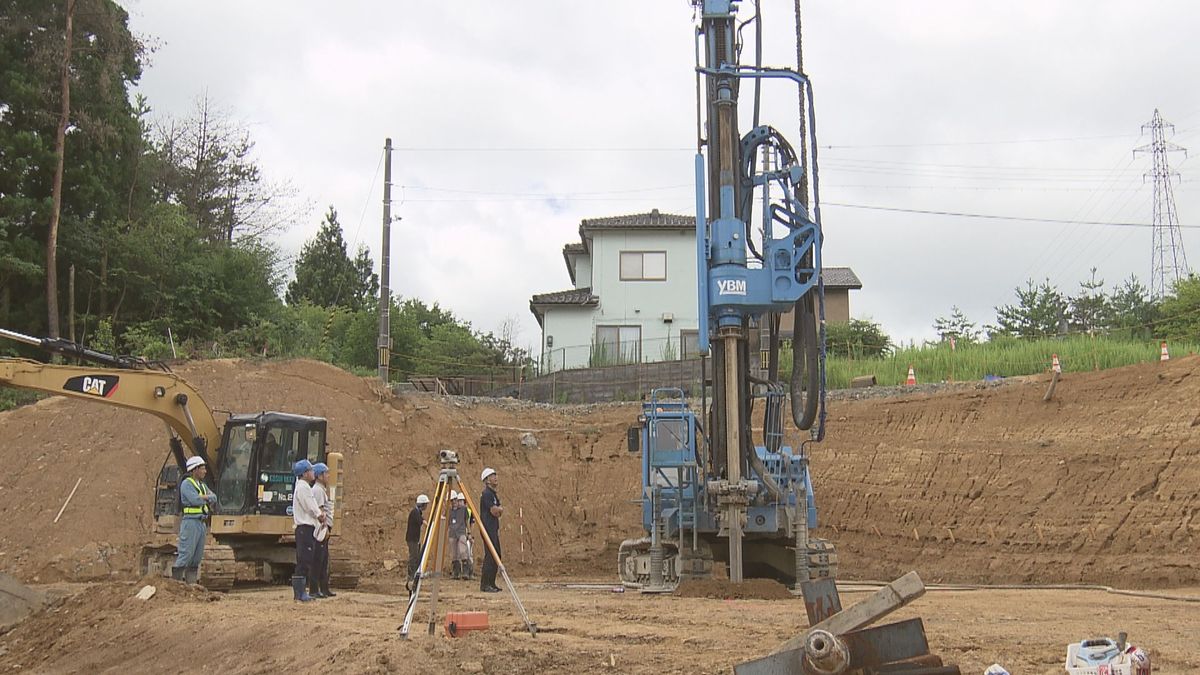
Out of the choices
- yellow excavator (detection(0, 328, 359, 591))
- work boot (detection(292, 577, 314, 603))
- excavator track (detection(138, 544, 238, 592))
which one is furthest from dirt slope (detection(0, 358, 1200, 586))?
work boot (detection(292, 577, 314, 603))

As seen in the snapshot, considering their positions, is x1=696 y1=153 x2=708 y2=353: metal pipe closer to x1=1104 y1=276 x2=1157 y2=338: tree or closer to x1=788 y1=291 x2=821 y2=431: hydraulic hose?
x1=788 y1=291 x2=821 y2=431: hydraulic hose

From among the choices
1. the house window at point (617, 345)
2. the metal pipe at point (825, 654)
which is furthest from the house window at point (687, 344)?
the metal pipe at point (825, 654)

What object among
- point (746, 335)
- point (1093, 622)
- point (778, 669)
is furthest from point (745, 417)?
point (778, 669)

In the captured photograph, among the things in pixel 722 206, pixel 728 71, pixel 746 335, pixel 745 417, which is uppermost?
pixel 728 71

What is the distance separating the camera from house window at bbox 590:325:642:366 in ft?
106

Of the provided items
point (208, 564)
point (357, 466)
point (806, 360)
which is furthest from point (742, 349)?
point (357, 466)

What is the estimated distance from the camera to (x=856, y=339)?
33906mm

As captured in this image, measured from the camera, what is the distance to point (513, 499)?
24.1m

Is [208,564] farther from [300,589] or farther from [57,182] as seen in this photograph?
[57,182]

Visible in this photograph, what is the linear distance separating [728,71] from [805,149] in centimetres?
150

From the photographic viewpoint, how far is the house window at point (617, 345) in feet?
106

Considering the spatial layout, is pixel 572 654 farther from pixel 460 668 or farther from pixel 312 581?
pixel 312 581

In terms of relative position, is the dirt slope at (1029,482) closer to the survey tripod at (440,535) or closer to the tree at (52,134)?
the survey tripod at (440,535)

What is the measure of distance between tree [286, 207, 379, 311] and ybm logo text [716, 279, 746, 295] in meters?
40.8
